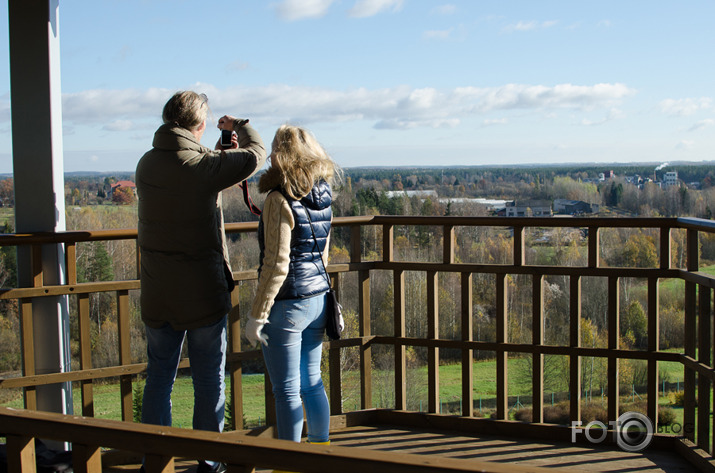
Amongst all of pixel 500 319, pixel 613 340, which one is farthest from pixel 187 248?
pixel 613 340

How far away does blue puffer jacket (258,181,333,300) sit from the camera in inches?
102

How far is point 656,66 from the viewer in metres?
87.3

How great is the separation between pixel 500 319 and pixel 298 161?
5.49 feet

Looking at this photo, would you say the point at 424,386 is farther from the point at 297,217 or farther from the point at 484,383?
the point at 297,217

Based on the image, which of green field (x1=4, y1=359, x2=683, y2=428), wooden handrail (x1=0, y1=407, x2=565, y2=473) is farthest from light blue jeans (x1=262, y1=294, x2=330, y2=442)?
green field (x1=4, y1=359, x2=683, y2=428)

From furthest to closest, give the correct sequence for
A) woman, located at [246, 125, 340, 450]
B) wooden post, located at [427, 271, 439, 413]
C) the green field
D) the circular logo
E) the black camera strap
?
the green field → wooden post, located at [427, 271, 439, 413] → the circular logo → the black camera strap → woman, located at [246, 125, 340, 450]

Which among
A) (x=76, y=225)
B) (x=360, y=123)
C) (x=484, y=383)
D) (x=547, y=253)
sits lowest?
(x=484, y=383)

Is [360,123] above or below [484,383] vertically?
above

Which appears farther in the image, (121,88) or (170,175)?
(121,88)

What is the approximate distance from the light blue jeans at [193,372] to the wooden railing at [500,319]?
303 millimetres

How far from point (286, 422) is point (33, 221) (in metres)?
1.51

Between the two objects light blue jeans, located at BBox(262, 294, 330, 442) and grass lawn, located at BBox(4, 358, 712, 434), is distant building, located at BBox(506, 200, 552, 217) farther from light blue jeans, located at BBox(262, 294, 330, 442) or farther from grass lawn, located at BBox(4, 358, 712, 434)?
grass lawn, located at BBox(4, 358, 712, 434)

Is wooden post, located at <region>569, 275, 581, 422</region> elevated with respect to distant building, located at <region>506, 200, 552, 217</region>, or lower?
lower

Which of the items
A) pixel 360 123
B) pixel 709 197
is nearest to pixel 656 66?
pixel 360 123
